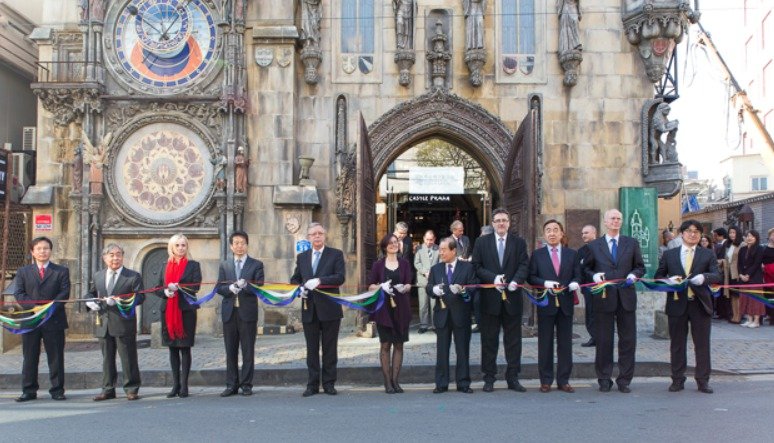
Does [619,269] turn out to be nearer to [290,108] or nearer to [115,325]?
[115,325]

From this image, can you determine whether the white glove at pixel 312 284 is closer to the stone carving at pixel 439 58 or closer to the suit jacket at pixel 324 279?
the suit jacket at pixel 324 279

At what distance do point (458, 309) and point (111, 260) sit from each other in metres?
4.19

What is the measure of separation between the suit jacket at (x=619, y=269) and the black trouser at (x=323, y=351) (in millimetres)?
3139

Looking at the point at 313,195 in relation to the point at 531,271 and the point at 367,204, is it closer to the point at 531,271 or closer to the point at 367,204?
the point at 367,204

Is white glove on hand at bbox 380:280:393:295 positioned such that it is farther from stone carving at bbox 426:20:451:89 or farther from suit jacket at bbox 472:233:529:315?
stone carving at bbox 426:20:451:89

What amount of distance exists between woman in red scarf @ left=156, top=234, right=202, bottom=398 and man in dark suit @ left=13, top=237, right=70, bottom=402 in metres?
1.25

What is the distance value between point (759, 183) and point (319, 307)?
1780 inches

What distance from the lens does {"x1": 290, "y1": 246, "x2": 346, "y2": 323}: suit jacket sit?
8961 mm

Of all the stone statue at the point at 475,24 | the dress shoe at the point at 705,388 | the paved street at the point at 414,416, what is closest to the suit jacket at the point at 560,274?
the paved street at the point at 414,416

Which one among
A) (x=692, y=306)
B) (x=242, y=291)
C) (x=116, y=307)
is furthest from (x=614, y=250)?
(x=116, y=307)

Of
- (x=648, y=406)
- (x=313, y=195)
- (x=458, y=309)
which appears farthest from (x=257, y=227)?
(x=648, y=406)

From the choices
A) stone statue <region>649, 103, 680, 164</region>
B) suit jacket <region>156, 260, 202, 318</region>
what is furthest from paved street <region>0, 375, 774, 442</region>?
stone statue <region>649, 103, 680, 164</region>

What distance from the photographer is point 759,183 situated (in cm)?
4703

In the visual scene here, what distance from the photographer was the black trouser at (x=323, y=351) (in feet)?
28.9
